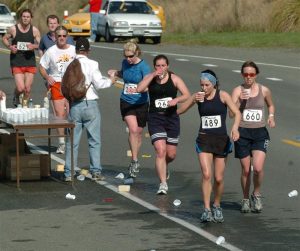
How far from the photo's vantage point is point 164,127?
15.1 meters

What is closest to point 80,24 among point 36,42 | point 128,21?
point 128,21

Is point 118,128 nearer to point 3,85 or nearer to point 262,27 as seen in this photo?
point 3,85

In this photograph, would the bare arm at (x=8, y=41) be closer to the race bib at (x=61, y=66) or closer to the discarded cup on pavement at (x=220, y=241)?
the race bib at (x=61, y=66)

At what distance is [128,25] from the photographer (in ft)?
149

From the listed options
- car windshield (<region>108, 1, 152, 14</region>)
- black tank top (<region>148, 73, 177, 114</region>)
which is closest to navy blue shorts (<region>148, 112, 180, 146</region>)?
black tank top (<region>148, 73, 177, 114</region>)

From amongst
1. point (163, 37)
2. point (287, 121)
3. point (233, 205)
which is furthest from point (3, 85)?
point (163, 37)

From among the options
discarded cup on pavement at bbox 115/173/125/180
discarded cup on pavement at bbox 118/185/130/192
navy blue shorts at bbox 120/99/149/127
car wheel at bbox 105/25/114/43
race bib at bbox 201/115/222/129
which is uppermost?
race bib at bbox 201/115/222/129

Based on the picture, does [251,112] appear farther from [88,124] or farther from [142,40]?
[142,40]

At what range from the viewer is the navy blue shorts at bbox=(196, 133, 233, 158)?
1325 cm

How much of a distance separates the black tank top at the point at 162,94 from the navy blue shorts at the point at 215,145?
71.3 inches

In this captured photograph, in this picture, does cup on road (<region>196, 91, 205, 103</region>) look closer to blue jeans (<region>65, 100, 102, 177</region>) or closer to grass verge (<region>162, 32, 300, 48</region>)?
blue jeans (<region>65, 100, 102, 177</region>)

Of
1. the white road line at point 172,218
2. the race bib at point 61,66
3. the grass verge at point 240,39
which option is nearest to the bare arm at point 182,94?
the white road line at point 172,218

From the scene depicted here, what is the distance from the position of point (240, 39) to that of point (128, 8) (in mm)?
5098

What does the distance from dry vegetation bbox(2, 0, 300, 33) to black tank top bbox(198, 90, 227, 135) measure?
33.8 metres
